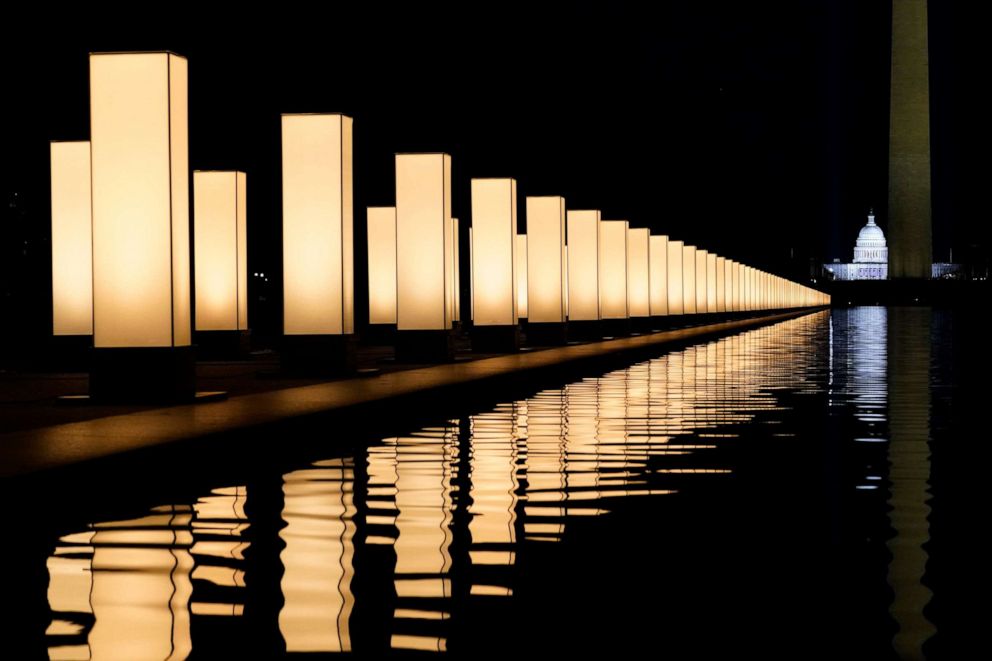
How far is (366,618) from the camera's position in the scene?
18.8ft

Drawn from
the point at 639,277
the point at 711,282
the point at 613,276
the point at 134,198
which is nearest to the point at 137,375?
the point at 134,198

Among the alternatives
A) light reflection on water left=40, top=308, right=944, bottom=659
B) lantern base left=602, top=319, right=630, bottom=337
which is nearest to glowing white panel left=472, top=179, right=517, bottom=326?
lantern base left=602, top=319, right=630, bottom=337

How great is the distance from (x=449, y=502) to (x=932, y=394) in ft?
35.8

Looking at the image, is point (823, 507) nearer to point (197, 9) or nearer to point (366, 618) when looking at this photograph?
point (366, 618)

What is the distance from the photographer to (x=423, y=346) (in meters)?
25.5

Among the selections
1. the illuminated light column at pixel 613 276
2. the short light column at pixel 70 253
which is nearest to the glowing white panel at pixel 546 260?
the illuminated light column at pixel 613 276

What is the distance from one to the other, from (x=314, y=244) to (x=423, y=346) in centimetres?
496

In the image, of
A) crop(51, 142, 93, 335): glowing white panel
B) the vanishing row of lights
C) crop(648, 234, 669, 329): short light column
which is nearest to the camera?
the vanishing row of lights

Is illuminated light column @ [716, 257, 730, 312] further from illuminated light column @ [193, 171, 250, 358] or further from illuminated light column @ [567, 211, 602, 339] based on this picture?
illuminated light column @ [193, 171, 250, 358]

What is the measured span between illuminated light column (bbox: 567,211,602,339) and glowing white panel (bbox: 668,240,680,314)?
2381cm

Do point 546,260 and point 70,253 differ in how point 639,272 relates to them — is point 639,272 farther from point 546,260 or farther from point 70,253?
point 70,253

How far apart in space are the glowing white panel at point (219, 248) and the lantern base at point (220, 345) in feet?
0.35

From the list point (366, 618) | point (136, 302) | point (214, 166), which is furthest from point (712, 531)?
point (214, 166)

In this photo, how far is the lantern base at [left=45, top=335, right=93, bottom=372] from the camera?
22.9 metres
